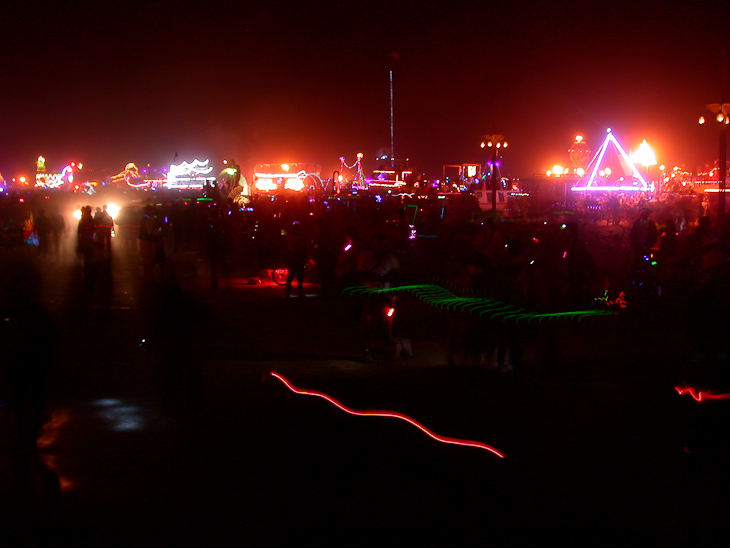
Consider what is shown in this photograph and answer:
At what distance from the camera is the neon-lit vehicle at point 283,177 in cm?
5062

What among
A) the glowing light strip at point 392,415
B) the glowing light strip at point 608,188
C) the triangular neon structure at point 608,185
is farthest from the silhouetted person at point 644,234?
the glowing light strip at point 608,188

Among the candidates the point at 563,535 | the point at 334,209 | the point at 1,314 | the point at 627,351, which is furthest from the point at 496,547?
the point at 334,209

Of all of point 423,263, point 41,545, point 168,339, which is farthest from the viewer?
point 423,263

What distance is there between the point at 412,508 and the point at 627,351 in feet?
19.6

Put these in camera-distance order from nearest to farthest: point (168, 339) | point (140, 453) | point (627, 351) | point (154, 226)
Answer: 1. point (140, 453)
2. point (168, 339)
3. point (627, 351)
4. point (154, 226)

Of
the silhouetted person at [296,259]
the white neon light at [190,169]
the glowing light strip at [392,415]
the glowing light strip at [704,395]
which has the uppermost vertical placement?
the white neon light at [190,169]

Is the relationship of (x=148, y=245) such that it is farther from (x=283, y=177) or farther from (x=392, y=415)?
(x=283, y=177)

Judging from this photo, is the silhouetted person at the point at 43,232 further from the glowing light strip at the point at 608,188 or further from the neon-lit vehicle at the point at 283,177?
the glowing light strip at the point at 608,188

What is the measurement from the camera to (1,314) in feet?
19.4

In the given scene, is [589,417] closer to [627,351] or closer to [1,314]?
[627,351]

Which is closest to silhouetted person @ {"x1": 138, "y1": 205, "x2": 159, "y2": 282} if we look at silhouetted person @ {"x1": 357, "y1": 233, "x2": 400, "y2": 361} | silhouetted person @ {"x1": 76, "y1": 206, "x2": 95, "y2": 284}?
silhouetted person @ {"x1": 76, "y1": 206, "x2": 95, "y2": 284}

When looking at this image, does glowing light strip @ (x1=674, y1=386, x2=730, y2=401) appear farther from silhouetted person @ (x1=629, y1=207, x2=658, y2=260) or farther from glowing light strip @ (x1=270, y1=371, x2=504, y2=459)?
silhouetted person @ (x1=629, y1=207, x2=658, y2=260)

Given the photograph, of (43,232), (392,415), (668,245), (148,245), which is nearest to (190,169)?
(43,232)

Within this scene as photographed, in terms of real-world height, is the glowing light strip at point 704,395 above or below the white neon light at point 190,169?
below
